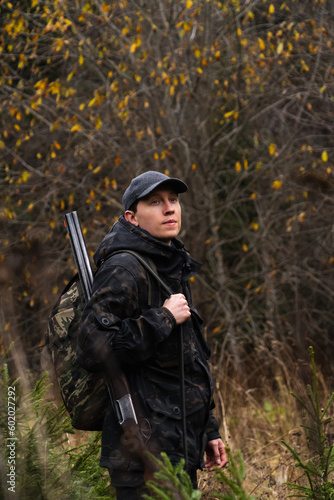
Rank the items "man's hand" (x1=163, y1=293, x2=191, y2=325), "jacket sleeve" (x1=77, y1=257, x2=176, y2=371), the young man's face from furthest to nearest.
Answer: the young man's face
"man's hand" (x1=163, y1=293, x2=191, y2=325)
"jacket sleeve" (x1=77, y1=257, x2=176, y2=371)

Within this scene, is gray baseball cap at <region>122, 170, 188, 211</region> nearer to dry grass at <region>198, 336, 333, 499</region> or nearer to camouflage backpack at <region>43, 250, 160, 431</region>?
camouflage backpack at <region>43, 250, 160, 431</region>

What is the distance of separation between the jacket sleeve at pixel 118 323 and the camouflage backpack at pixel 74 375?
0.32 feet

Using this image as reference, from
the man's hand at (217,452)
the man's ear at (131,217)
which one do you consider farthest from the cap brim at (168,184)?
the man's hand at (217,452)

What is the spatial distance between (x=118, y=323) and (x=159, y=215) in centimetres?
48

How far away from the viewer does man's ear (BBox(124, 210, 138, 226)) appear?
2690mm

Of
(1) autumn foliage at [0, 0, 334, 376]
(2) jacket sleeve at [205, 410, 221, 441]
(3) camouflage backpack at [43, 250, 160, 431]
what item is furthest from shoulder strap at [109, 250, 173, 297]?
(1) autumn foliage at [0, 0, 334, 376]

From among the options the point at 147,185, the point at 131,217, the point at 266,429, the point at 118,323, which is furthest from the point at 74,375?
the point at 266,429

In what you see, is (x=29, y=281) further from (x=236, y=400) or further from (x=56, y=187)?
(x=236, y=400)

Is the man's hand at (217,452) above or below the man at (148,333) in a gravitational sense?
below

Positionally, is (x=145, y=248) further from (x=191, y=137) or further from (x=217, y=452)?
(x=191, y=137)

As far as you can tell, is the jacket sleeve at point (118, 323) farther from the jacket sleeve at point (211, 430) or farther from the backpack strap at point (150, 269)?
the jacket sleeve at point (211, 430)

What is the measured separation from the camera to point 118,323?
237cm

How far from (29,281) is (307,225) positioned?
11.6 ft

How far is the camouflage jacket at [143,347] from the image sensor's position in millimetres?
2326
